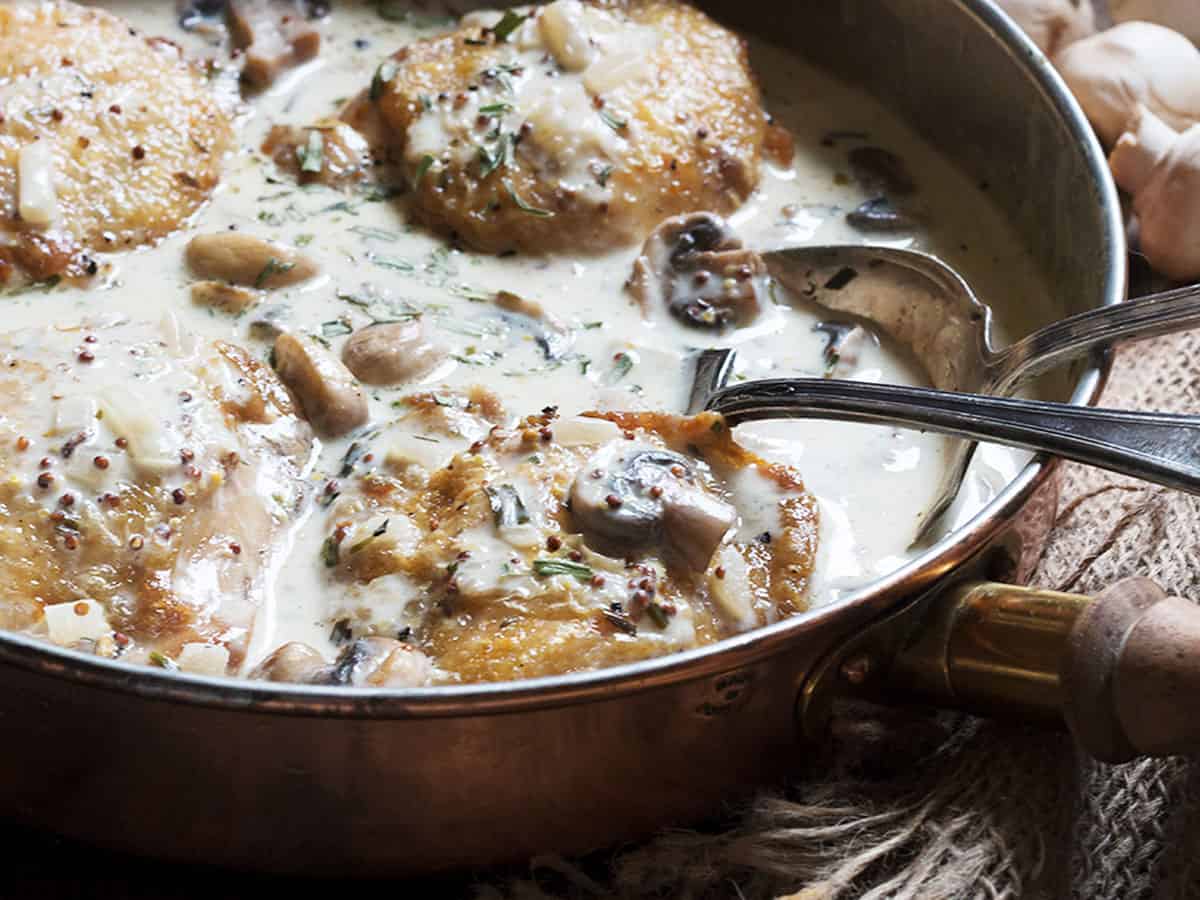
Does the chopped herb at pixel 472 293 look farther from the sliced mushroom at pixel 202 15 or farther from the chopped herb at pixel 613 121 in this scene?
the sliced mushroom at pixel 202 15

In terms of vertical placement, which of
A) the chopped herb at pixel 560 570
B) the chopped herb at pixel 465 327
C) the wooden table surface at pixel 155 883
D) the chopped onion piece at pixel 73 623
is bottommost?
the wooden table surface at pixel 155 883

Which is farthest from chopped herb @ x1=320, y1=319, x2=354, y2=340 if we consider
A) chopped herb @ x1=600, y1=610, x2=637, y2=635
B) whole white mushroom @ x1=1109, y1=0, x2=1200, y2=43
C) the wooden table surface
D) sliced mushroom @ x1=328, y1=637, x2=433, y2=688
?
whole white mushroom @ x1=1109, y1=0, x2=1200, y2=43

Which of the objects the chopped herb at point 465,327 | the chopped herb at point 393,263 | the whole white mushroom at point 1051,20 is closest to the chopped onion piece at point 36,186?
the chopped herb at point 393,263

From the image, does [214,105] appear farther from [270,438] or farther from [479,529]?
[479,529]

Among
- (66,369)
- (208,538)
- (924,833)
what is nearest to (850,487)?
(924,833)

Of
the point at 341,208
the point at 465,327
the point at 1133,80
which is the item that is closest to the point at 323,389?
the point at 465,327

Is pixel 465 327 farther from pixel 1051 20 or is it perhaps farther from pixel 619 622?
pixel 1051 20
